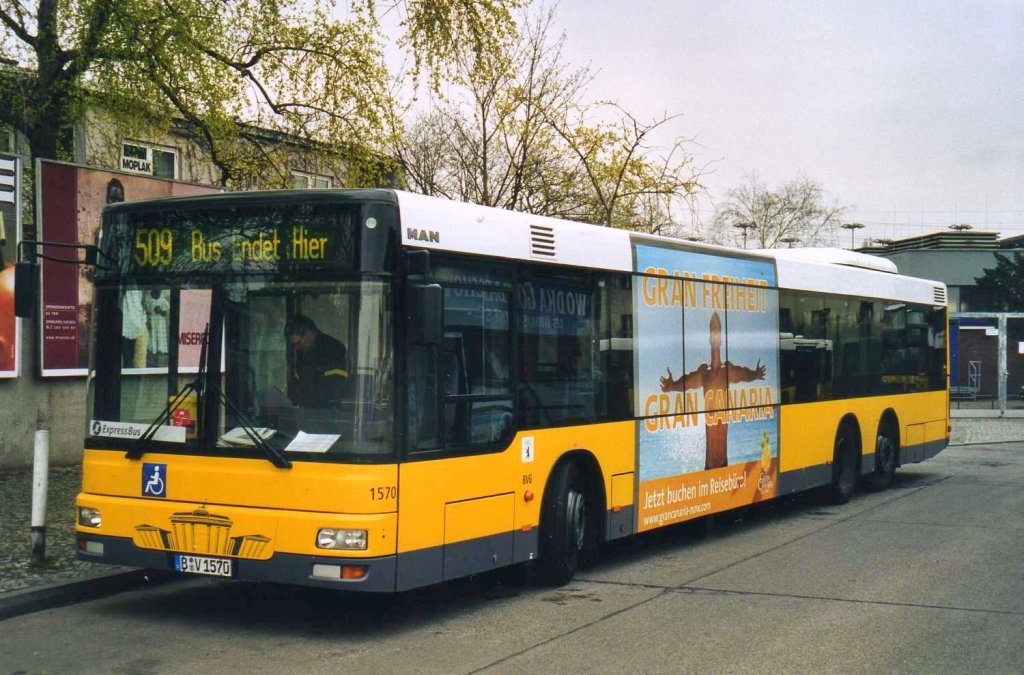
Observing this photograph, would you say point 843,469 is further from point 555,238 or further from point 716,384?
point 555,238

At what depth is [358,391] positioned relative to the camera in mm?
7355

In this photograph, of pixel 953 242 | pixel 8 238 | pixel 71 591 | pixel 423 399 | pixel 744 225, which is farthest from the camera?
pixel 744 225

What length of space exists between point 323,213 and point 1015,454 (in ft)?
63.0

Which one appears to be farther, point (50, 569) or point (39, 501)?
point (39, 501)

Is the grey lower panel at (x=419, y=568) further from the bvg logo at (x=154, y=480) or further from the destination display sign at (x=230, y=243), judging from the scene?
the destination display sign at (x=230, y=243)

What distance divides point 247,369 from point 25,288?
1.72m

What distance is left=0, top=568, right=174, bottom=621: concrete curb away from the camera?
27.2 ft

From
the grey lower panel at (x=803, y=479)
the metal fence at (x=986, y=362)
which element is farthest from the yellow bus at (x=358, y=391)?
the metal fence at (x=986, y=362)

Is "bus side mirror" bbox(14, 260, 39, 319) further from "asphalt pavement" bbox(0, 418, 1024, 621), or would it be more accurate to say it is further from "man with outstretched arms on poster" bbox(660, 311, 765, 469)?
"man with outstretched arms on poster" bbox(660, 311, 765, 469)

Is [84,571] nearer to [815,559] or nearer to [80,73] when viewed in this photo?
[815,559]

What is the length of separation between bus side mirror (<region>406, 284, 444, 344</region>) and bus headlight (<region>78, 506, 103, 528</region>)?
8.11ft

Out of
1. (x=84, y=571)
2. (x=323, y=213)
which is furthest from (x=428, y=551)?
(x=84, y=571)

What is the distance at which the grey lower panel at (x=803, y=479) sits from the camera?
13.1 metres

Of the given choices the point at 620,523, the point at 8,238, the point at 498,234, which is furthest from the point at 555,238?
the point at 8,238
